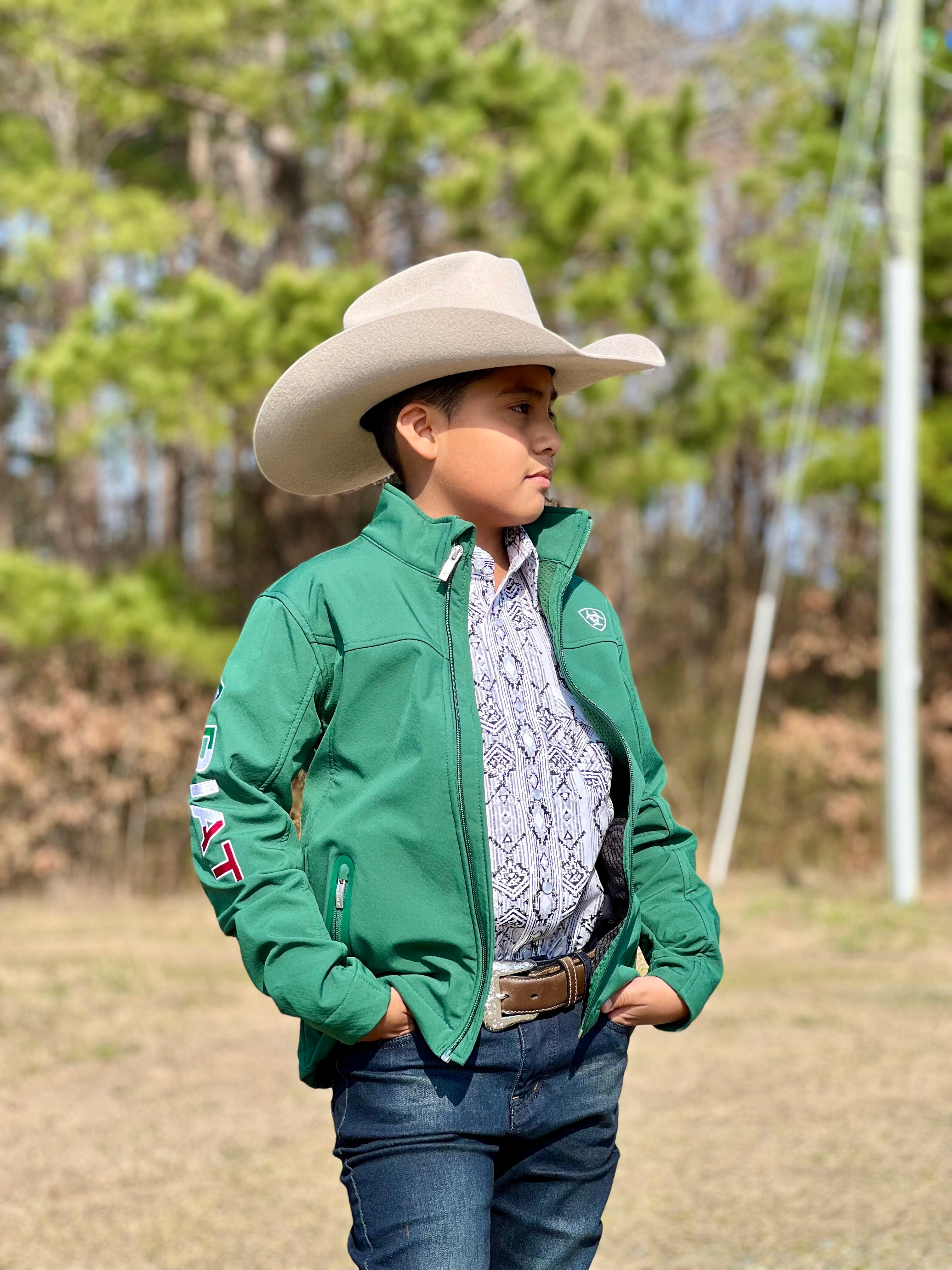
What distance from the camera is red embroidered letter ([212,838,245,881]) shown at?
1753 mm

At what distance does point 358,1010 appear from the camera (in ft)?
5.60

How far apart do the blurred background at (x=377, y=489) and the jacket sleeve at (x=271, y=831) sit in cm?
375

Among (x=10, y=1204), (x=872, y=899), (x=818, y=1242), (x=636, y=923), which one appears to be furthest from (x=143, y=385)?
(x=636, y=923)

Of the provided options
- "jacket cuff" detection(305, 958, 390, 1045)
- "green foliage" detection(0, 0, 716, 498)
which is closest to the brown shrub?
"green foliage" detection(0, 0, 716, 498)

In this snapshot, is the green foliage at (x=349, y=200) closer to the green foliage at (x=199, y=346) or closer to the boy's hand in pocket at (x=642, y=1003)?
the green foliage at (x=199, y=346)

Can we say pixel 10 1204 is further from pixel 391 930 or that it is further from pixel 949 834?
pixel 949 834

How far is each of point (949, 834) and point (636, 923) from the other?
35.2 ft

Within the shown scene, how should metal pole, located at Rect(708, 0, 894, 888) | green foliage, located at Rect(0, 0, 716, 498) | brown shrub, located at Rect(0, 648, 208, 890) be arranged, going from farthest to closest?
brown shrub, located at Rect(0, 648, 208, 890), metal pole, located at Rect(708, 0, 894, 888), green foliage, located at Rect(0, 0, 716, 498)

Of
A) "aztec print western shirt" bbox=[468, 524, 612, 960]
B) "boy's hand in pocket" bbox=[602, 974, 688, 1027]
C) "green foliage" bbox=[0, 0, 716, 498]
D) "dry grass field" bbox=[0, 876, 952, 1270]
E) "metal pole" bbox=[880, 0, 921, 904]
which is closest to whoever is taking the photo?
"aztec print western shirt" bbox=[468, 524, 612, 960]

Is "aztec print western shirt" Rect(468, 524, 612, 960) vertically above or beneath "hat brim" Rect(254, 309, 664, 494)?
beneath

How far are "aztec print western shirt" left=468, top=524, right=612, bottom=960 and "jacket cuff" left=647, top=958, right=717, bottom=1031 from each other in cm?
13

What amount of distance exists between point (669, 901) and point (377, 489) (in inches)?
325

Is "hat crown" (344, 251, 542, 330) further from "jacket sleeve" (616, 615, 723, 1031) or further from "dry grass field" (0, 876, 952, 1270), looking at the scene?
"dry grass field" (0, 876, 952, 1270)

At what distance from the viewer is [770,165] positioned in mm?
14609
